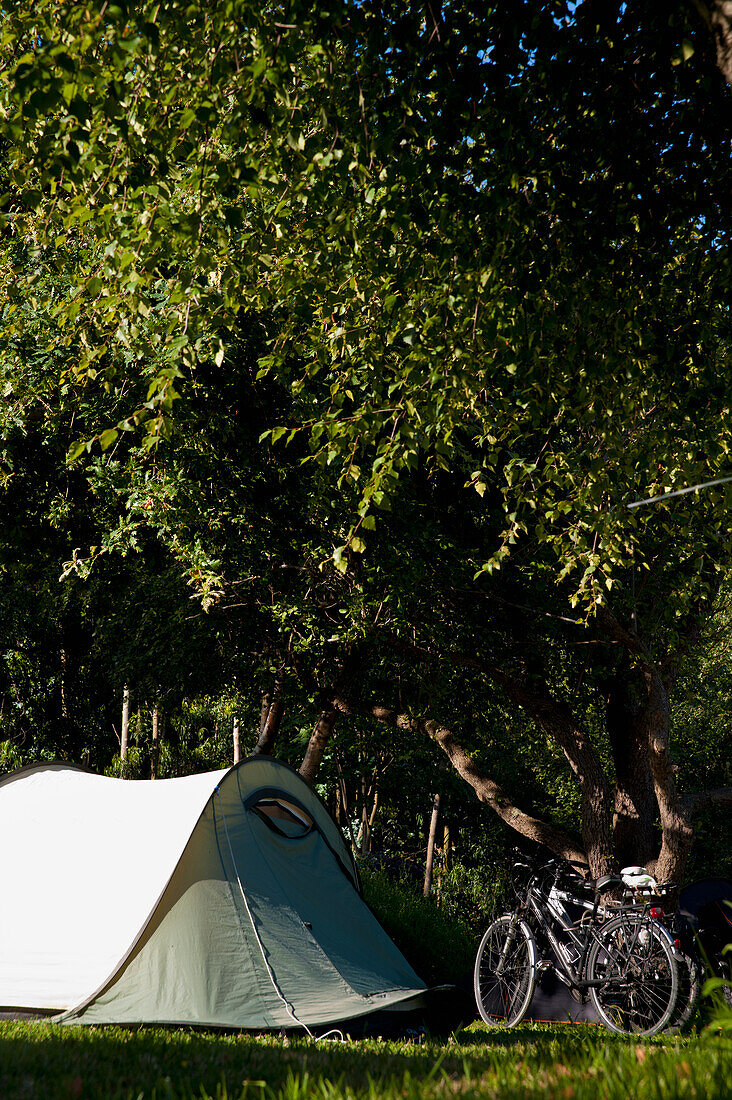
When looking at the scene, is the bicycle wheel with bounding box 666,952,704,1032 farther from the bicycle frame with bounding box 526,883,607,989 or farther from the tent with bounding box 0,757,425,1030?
the tent with bounding box 0,757,425,1030

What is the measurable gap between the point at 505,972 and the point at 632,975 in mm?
1251

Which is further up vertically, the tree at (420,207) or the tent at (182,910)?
the tree at (420,207)

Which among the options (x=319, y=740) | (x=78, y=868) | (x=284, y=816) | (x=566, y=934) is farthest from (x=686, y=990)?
(x=319, y=740)

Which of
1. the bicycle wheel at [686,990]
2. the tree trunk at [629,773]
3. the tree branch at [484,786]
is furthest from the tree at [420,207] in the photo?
the tree branch at [484,786]

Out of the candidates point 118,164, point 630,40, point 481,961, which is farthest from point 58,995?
point 630,40

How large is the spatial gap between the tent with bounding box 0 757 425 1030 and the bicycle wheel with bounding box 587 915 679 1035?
4.95ft

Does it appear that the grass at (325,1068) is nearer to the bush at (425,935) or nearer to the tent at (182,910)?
the tent at (182,910)

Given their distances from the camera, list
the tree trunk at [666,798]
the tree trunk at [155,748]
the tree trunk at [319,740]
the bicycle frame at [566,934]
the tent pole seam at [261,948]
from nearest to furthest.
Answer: the tent pole seam at [261,948] < the bicycle frame at [566,934] < the tree trunk at [666,798] < the tree trunk at [319,740] < the tree trunk at [155,748]

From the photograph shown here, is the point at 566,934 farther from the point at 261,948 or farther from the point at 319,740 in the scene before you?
the point at 319,740

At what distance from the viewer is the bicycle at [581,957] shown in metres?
6.53

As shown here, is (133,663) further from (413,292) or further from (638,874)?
(413,292)

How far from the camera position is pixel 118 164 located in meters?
4.63

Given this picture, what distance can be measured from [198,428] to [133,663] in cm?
437

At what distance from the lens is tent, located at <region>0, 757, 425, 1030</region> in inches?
244
